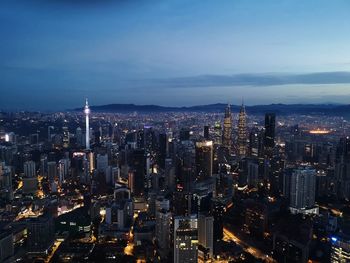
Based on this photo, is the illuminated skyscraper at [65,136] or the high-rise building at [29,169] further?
the illuminated skyscraper at [65,136]

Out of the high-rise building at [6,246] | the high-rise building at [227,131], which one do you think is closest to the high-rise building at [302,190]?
the high-rise building at [227,131]

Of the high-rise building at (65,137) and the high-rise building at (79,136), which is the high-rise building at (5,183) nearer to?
the high-rise building at (65,137)

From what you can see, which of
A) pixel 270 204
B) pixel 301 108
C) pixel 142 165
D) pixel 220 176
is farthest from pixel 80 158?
pixel 301 108

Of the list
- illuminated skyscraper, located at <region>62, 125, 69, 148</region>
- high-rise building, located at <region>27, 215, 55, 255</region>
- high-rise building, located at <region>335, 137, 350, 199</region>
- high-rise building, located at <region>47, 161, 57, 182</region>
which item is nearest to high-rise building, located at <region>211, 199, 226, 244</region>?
high-rise building, located at <region>27, 215, 55, 255</region>

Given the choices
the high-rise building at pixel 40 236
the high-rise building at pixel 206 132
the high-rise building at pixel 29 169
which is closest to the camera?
the high-rise building at pixel 40 236

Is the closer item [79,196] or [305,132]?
[79,196]

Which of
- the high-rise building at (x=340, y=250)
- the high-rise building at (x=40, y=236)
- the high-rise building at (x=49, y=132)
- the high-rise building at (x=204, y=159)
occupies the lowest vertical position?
the high-rise building at (x=40, y=236)

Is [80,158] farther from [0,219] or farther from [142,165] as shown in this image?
[0,219]
